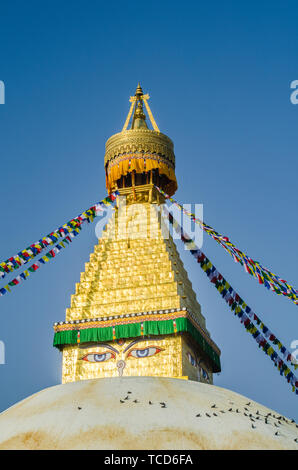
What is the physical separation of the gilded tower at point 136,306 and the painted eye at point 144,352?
0.9 inches

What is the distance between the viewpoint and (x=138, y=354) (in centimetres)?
1368

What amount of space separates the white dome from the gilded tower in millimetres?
4725

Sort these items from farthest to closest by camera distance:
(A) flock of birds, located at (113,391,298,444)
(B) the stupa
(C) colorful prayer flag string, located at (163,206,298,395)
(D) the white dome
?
(C) colorful prayer flag string, located at (163,206,298,395) < (A) flock of birds, located at (113,391,298,444) < (B) the stupa < (D) the white dome

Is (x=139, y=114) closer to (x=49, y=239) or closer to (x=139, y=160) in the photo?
(x=139, y=160)

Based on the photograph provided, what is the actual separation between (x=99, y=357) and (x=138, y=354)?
0.95 m

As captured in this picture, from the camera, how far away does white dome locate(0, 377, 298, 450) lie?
7008 millimetres

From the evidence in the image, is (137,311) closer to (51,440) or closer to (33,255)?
(33,255)

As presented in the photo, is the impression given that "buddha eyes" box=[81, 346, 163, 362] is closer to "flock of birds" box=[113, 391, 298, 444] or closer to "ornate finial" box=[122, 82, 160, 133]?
"flock of birds" box=[113, 391, 298, 444]

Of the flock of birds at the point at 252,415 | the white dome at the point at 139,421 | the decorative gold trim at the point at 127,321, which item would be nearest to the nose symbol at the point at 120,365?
the decorative gold trim at the point at 127,321

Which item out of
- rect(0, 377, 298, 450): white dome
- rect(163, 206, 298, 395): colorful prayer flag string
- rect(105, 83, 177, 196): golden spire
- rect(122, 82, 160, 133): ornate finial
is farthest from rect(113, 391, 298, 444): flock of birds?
rect(122, 82, 160, 133): ornate finial

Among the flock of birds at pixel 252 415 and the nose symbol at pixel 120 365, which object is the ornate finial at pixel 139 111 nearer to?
the nose symbol at pixel 120 365

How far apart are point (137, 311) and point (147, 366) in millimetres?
1374

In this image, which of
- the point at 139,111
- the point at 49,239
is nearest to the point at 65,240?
the point at 49,239
